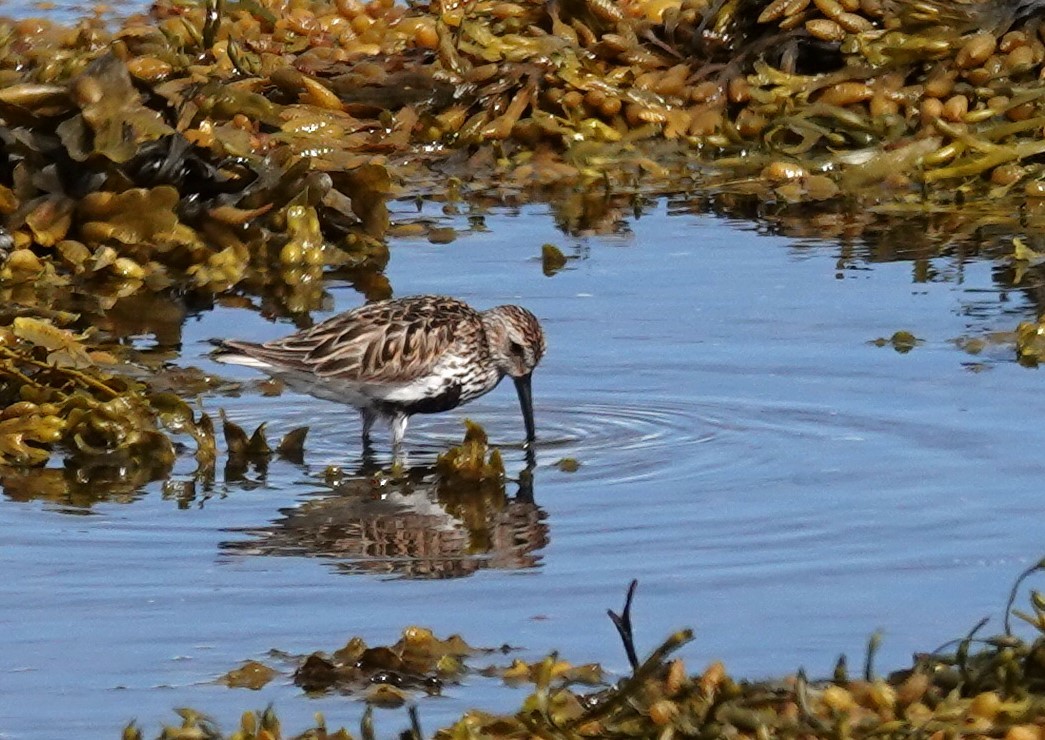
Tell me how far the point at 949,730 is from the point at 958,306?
529cm

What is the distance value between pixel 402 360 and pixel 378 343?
14 cm

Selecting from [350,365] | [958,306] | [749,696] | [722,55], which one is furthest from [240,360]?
[722,55]

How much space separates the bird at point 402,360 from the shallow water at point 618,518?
153mm

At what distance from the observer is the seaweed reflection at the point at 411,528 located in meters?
6.61

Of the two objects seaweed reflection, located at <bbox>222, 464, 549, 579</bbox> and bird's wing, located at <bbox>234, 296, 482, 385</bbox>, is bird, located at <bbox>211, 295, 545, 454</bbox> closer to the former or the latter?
bird's wing, located at <bbox>234, 296, 482, 385</bbox>

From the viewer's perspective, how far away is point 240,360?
8305 mm

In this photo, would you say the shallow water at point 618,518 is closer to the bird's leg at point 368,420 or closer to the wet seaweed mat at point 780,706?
the bird's leg at point 368,420

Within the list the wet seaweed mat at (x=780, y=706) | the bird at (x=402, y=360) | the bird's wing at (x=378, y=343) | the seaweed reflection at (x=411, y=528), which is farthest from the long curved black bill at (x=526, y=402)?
the wet seaweed mat at (x=780, y=706)

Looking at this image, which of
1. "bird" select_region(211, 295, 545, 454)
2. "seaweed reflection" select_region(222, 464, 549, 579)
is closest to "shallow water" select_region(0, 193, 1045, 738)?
"seaweed reflection" select_region(222, 464, 549, 579)

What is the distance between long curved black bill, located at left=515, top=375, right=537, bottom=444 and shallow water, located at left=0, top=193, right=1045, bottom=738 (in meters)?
0.08

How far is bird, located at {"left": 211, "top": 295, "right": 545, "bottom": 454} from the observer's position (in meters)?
8.34

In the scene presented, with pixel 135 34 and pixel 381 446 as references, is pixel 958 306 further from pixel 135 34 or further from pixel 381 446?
pixel 135 34

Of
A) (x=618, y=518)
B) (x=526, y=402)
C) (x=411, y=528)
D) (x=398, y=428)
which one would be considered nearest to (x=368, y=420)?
(x=398, y=428)

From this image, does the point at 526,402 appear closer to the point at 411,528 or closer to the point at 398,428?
the point at 398,428
